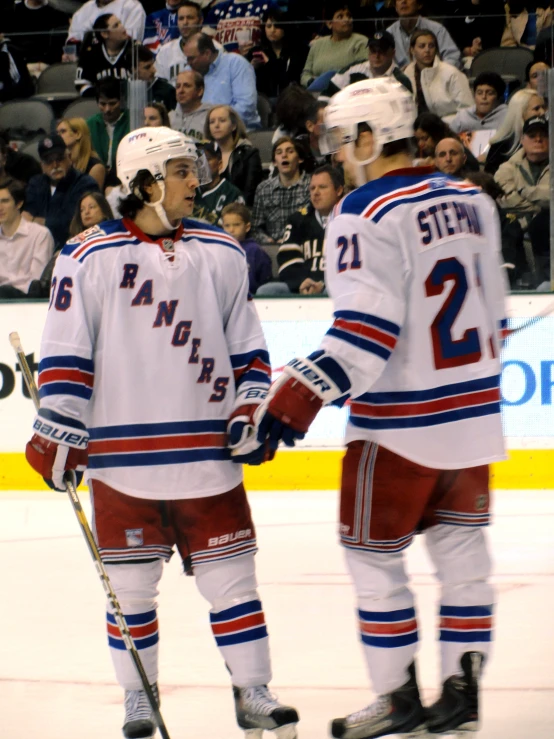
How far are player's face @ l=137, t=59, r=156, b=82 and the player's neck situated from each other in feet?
12.7

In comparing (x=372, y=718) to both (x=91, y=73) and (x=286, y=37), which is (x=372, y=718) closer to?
(x=286, y=37)

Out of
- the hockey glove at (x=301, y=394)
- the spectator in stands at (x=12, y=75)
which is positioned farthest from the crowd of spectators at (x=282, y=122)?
the hockey glove at (x=301, y=394)

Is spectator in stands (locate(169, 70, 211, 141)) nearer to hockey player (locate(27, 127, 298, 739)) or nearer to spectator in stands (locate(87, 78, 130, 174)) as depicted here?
spectator in stands (locate(87, 78, 130, 174))

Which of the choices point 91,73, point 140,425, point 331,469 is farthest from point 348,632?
point 91,73

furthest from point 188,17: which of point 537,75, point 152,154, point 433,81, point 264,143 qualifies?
point 152,154

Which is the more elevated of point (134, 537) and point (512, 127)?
point (512, 127)

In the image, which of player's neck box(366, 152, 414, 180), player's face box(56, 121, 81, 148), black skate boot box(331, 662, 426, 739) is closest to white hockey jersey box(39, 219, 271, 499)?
player's neck box(366, 152, 414, 180)

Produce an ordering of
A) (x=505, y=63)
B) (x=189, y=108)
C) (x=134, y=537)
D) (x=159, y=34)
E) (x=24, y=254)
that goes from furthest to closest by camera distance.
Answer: (x=159, y=34)
(x=189, y=108)
(x=505, y=63)
(x=24, y=254)
(x=134, y=537)

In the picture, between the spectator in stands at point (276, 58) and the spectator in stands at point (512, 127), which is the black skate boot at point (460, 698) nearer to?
the spectator in stands at point (512, 127)

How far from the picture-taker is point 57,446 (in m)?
2.44

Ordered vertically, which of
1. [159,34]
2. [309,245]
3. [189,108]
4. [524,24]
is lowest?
[309,245]

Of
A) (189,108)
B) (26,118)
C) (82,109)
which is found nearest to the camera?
(189,108)

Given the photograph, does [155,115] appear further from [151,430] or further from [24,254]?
[151,430]

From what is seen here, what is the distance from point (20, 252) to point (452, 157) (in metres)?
2.09
